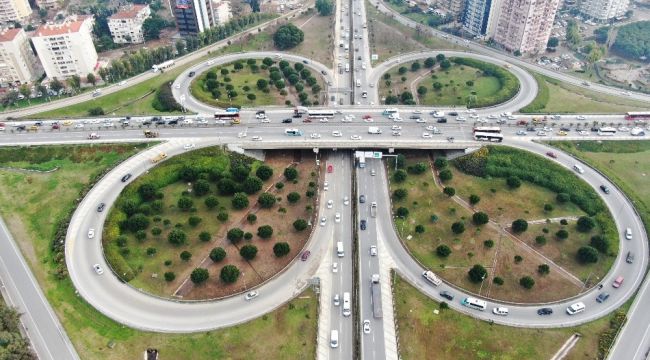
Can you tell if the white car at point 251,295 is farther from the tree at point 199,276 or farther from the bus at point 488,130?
the bus at point 488,130

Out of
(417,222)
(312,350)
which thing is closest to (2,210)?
(312,350)

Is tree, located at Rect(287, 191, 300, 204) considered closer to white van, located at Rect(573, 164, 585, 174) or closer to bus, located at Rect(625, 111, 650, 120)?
white van, located at Rect(573, 164, 585, 174)

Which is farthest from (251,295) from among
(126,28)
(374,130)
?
(126,28)

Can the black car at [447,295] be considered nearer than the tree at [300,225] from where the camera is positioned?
Yes

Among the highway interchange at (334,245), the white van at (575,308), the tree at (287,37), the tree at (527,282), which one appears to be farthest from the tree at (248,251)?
the tree at (287,37)

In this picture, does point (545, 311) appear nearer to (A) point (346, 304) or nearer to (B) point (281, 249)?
(A) point (346, 304)

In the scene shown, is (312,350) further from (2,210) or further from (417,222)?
(2,210)
